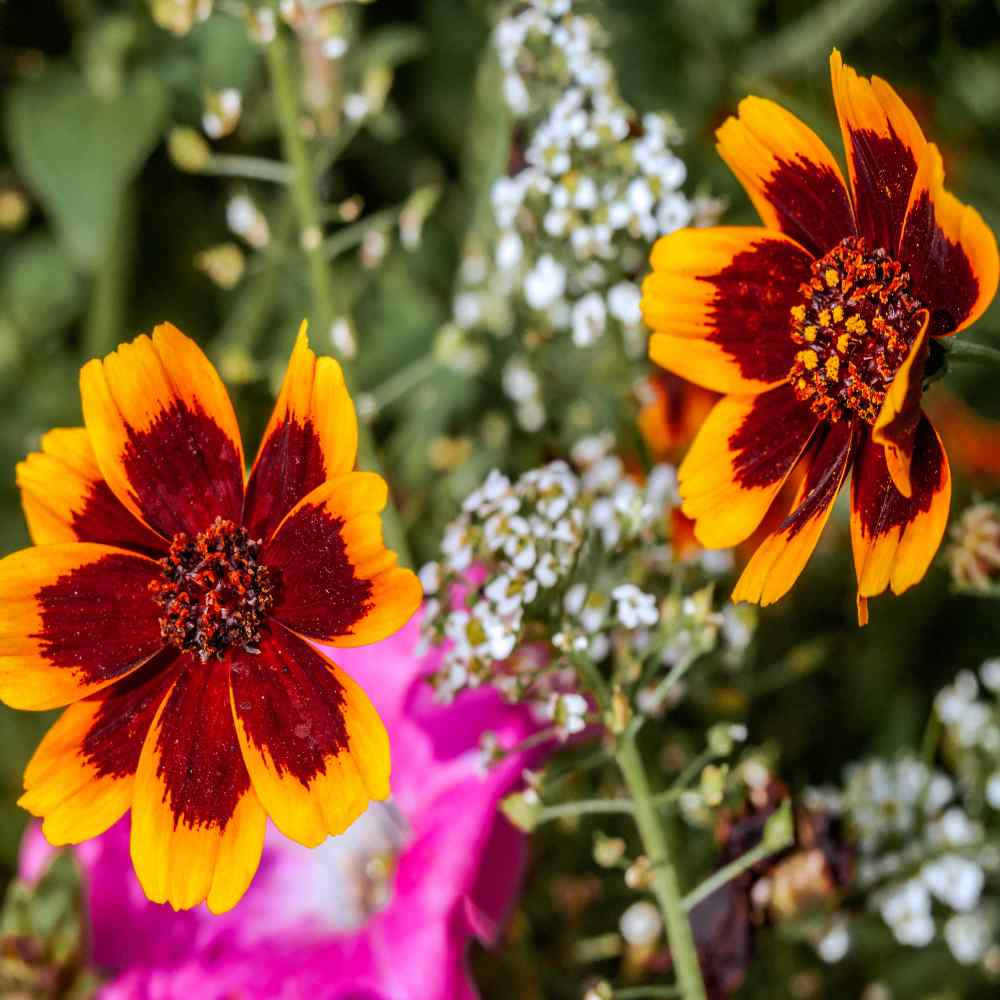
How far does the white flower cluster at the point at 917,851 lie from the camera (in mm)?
798

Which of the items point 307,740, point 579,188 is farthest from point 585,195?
point 307,740

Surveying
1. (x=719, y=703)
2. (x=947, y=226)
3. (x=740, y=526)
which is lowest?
(x=719, y=703)

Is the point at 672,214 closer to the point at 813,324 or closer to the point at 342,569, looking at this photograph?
the point at 813,324

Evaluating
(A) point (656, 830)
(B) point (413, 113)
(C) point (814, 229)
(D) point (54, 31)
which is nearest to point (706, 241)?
(C) point (814, 229)

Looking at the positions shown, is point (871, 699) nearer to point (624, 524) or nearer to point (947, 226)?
point (624, 524)

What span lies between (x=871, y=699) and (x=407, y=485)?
0.38m

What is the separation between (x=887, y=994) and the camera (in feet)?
2.96

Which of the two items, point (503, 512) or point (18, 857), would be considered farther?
point (18, 857)

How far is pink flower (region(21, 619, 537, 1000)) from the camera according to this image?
0.68 metres

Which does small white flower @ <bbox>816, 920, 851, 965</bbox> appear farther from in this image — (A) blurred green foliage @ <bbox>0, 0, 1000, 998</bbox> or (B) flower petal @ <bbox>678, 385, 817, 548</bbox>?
(B) flower petal @ <bbox>678, 385, 817, 548</bbox>

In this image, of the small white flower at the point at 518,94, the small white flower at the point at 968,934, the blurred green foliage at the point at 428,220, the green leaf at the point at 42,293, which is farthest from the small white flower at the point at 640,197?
the green leaf at the point at 42,293

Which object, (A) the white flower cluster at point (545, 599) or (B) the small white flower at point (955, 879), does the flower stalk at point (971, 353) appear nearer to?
(A) the white flower cluster at point (545, 599)

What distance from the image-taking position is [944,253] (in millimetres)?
590

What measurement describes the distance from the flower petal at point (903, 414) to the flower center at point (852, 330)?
0.08 m
